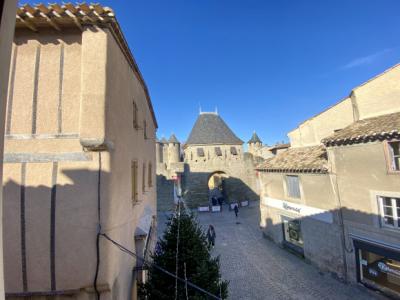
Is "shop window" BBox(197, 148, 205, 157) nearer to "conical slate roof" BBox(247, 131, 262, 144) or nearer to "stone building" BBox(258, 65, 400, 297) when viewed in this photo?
"conical slate roof" BBox(247, 131, 262, 144)

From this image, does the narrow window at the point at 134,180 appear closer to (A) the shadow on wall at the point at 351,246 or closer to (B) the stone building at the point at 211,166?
(A) the shadow on wall at the point at 351,246

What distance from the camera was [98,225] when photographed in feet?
13.5

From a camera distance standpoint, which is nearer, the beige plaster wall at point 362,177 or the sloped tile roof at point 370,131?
the sloped tile roof at point 370,131

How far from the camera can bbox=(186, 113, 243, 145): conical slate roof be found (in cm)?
3203

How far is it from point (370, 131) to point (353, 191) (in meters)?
2.62

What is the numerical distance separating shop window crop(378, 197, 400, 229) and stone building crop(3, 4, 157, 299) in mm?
9593

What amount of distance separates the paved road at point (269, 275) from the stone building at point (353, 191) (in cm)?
58

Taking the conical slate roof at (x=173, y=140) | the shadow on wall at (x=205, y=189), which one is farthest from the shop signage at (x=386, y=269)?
the conical slate roof at (x=173, y=140)

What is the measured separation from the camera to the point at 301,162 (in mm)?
13023

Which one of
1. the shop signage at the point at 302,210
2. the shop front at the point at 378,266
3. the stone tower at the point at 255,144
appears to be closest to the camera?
the shop front at the point at 378,266

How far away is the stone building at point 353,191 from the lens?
8.71 m

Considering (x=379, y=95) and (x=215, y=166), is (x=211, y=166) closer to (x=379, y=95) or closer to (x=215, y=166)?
(x=215, y=166)

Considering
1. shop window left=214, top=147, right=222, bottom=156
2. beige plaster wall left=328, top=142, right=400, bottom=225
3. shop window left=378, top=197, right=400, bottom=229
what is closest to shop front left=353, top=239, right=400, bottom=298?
shop window left=378, top=197, right=400, bottom=229

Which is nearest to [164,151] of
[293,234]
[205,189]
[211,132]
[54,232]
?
[211,132]
